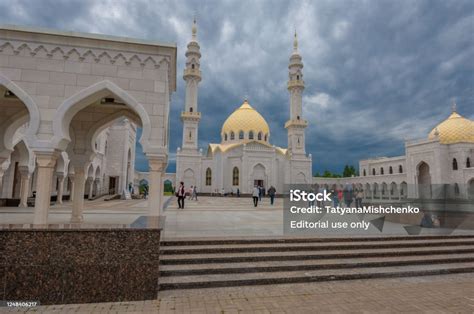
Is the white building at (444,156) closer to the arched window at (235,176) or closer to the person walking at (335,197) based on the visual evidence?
the arched window at (235,176)

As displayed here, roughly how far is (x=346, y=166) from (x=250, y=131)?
153ft

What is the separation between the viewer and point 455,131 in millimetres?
40375

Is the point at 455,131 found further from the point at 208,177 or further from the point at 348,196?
the point at 208,177

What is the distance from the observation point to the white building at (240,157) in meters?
38.9

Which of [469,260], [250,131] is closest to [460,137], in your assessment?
[250,131]

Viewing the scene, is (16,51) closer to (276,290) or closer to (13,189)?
(276,290)

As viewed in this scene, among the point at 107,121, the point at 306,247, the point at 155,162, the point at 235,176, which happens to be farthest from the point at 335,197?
the point at 235,176

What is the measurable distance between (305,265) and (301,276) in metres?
0.45

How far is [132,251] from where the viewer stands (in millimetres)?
4750

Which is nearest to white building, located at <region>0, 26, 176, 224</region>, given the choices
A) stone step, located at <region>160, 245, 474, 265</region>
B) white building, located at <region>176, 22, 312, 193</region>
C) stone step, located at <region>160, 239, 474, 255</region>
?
stone step, located at <region>160, 239, 474, 255</region>

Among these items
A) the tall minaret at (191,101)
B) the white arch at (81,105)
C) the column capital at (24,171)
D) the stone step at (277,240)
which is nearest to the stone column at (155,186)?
the white arch at (81,105)

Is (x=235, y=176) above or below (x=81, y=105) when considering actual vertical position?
above

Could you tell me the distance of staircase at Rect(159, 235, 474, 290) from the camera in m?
5.48

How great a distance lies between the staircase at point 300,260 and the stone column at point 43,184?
240 cm
